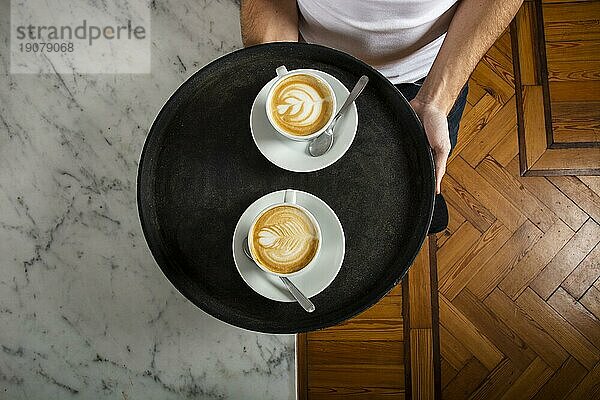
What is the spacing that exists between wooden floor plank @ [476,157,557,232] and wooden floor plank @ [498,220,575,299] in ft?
0.08

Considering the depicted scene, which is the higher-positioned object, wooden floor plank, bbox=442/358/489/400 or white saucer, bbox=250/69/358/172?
white saucer, bbox=250/69/358/172

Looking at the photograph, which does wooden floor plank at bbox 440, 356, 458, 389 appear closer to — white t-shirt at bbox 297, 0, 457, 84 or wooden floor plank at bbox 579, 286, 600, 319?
wooden floor plank at bbox 579, 286, 600, 319

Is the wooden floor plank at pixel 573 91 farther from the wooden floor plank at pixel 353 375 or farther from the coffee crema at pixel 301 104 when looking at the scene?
the coffee crema at pixel 301 104

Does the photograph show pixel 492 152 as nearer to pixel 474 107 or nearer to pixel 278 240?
pixel 474 107

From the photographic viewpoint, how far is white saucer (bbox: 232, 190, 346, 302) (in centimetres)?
74

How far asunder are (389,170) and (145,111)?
0.47m

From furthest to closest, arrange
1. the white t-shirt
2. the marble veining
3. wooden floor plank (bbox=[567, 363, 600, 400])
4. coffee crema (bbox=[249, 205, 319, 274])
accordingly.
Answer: wooden floor plank (bbox=[567, 363, 600, 400]) < the marble veining < the white t-shirt < coffee crema (bbox=[249, 205, 319, 274])

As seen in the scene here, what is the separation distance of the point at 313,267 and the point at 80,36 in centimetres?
63

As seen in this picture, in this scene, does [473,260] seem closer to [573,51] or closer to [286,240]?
[573,51]

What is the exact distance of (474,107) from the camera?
144 cm

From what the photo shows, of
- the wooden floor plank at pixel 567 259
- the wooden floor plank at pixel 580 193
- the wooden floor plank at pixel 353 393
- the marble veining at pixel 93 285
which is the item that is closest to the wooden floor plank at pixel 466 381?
the wooden floor plank at pixel 353 393

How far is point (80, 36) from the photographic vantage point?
1.04 m

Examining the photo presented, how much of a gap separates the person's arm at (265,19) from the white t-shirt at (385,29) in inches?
1.1

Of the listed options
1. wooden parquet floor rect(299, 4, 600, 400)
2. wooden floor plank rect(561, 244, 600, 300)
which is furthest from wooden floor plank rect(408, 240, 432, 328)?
wooden floor plank rect(561, 244, 600, 300)
